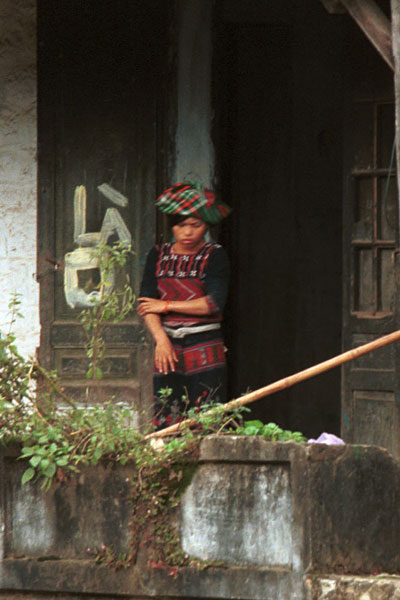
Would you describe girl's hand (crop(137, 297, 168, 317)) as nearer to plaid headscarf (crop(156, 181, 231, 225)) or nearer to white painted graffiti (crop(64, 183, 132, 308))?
plaid headscarf (crop(156, 181, 231, 225))

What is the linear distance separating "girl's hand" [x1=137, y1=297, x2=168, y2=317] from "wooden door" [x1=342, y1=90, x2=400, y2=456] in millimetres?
1154

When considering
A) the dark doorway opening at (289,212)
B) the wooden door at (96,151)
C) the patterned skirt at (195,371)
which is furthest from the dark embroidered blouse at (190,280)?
the dark doorway opening at (289,212)

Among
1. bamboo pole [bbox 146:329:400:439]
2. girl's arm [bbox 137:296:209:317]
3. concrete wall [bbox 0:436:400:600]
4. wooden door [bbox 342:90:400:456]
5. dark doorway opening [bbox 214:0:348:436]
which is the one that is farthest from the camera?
dark doorway opening [bbox 214:0:348:436]

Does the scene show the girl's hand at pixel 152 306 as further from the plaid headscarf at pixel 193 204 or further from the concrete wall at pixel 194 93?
the concrete wall at pixel 194 93

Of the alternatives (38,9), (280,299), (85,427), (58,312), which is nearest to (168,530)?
(85,427)

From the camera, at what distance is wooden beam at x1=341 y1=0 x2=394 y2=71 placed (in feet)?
15.7

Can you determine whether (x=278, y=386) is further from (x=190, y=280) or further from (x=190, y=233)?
(x=190, y=233)

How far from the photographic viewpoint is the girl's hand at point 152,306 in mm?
5953

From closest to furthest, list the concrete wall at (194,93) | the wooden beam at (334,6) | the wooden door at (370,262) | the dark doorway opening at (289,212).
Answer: the wooden beam at (334,6)
the wooden door at (370,262)
the concrete wall at (194,93)
the dark doorway opening at (289,212)

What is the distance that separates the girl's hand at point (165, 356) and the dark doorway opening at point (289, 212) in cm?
309

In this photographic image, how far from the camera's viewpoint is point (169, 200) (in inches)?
240

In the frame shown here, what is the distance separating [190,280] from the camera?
597cm

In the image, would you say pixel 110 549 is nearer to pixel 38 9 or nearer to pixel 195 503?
pixel 195 503

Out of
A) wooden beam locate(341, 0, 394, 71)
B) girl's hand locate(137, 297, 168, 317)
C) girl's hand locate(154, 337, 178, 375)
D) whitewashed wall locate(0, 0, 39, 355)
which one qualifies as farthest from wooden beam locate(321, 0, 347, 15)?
whitewashed wall locate(0, 0, 39, 355)
